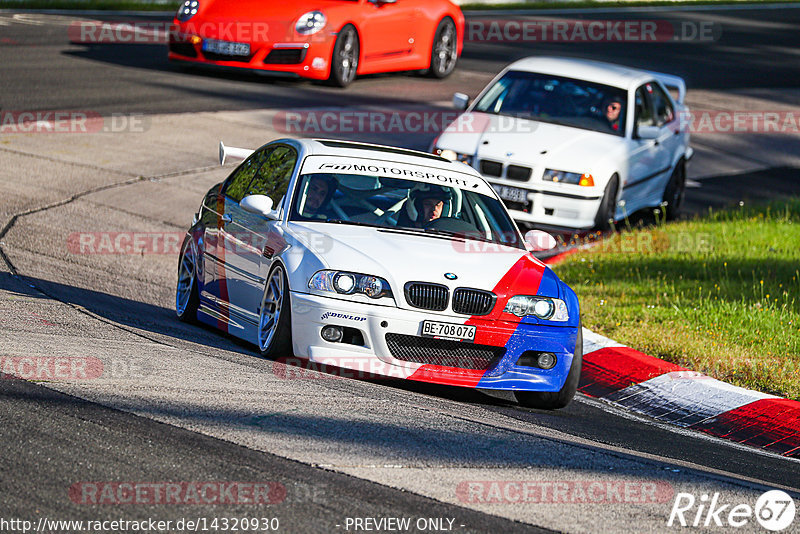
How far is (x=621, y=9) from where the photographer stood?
36656mm

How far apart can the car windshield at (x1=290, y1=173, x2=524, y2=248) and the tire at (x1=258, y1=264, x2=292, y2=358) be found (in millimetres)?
648

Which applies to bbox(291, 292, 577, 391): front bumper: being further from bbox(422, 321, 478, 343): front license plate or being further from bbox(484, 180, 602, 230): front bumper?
bbox(484, 180, 602, 230): front bumper

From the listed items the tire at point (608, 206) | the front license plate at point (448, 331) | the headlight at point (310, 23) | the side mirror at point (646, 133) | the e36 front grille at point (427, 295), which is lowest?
the tire at point (608, 206)

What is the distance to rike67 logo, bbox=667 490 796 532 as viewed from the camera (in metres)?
5.25

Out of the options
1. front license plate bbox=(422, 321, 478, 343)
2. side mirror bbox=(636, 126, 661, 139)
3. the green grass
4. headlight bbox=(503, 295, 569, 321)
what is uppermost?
side mirror bbox=(636, 126, 661, 139)

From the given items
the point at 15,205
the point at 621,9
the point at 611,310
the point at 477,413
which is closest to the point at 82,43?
the point at 15,205

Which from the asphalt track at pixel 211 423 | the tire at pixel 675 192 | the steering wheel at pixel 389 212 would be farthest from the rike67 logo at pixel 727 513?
the tire at pixel 675 192

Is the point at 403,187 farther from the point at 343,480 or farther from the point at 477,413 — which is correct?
the point at 343,480

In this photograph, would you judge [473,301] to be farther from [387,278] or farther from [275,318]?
[275,318]

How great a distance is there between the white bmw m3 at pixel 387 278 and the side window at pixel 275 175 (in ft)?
0.06

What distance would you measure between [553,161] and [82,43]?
10865 millimetres

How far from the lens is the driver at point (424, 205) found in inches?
329

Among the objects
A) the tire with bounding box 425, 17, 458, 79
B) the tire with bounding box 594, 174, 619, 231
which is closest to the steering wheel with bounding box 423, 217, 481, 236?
the tire with bounding box 594, 174, 619, 231

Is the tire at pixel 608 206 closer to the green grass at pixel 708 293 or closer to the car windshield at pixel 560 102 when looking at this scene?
the green grass at pixel 708 293
